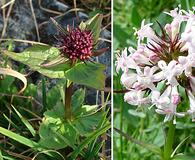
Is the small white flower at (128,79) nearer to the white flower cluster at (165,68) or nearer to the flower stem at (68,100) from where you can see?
the white flower cluster at (165,68)

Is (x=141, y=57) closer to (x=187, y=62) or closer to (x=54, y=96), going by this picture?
(x=187, y=62)

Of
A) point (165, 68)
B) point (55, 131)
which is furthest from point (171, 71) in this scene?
point (55, 131)

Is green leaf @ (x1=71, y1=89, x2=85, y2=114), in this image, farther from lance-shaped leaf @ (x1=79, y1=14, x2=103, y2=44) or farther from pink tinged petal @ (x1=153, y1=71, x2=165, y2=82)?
pink tinged petal @ (x1=153, y1=71, x2=165, y2=82)

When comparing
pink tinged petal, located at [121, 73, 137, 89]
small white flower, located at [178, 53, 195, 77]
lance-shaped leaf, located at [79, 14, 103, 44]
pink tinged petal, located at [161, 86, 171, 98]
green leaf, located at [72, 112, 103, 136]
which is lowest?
green leaf, located at [72, 112, 103, 136]

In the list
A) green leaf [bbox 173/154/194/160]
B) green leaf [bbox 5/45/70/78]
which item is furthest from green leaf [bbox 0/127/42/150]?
green leaf [bbox 173/154/194/160]

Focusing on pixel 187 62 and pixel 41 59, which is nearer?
pixel 187 62

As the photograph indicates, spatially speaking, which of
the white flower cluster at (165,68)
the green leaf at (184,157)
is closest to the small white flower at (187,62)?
the white flower cluster at (165,68)

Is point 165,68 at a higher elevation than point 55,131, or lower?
higher

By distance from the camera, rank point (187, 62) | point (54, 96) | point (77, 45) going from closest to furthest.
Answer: point (187, 62) < point (77, 45) < point (54, 96)
